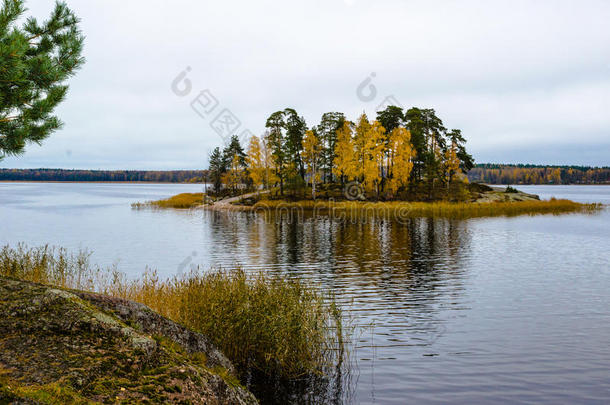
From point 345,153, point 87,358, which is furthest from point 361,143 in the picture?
point 87,358

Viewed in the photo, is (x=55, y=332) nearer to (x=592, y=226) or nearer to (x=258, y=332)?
(x=258, y=332)

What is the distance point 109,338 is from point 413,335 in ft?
33.1

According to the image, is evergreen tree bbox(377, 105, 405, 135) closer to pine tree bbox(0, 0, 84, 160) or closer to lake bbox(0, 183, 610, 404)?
lake bbox(0, 183, 610, 404)

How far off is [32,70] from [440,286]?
1776cm

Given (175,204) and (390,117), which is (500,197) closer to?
(390,117)

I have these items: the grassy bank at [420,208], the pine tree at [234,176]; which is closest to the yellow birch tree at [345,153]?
the grassy bank at [420,208]

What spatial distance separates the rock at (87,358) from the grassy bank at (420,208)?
51.8 m

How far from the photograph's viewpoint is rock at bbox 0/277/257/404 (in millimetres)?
4461

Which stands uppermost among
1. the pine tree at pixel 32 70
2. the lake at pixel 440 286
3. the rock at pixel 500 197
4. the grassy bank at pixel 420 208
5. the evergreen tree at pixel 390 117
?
the evergreen tree at pixel 390 117

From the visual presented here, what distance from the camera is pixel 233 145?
100062 millimetres

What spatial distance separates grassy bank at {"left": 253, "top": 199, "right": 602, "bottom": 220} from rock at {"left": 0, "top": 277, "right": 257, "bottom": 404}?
51.8 metres

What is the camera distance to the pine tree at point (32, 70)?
27.5 feet

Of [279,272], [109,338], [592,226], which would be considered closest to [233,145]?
[592,226]

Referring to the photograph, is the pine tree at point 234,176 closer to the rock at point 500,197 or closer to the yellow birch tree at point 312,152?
the yellow birch tree at point 312,152
